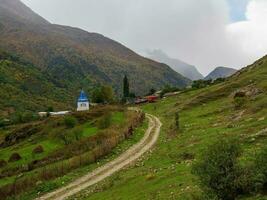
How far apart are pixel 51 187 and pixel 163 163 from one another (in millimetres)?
12359


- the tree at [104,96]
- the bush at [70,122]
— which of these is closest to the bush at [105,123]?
the bush at [70,122]

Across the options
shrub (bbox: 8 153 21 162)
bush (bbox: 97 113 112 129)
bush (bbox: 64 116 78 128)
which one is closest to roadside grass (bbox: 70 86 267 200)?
bush (bbox: 97 113 112 129)

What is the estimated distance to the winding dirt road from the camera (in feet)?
145

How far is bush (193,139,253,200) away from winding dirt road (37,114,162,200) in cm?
2239

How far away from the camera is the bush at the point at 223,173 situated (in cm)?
2331

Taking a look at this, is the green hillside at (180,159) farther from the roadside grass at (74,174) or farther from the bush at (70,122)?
the bush at (70,122)

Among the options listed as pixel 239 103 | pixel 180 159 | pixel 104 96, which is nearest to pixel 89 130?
pixel 239 103

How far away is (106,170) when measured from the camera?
50.8 meters

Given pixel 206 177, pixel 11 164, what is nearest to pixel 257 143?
pixel 206 177

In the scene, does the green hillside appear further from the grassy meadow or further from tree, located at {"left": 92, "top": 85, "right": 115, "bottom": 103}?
tree, located at {"left": 92, "top": 85, "right": 115, "bottom": 103}

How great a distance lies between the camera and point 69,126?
330 ft

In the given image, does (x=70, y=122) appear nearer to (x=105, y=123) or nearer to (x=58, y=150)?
(x=105, y=123)

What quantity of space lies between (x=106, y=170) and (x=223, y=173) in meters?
28.9

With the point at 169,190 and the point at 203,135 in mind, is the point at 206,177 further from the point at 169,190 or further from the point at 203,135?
the point at 203,135
